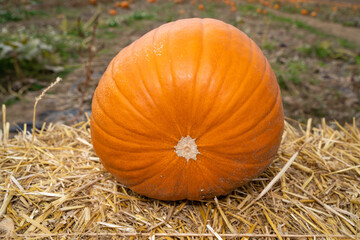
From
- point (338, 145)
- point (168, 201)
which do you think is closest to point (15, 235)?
point (168, 201)

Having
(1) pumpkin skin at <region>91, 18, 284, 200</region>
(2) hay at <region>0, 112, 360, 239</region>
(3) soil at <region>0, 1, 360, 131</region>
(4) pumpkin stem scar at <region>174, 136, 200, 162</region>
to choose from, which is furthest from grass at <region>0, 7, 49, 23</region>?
(4) pumpkin stem scar at <region>174, 136, 200, 162</region>

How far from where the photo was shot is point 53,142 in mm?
2861

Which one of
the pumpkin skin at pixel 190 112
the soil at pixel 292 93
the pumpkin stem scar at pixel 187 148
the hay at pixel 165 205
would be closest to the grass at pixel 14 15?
the soil at pixel 292 93

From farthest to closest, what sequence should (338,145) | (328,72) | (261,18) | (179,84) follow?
(261,18) < (328,72) < (338,145) < (179,84)

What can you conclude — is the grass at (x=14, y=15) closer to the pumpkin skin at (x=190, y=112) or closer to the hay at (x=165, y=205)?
the hay at (x=165, y=205)

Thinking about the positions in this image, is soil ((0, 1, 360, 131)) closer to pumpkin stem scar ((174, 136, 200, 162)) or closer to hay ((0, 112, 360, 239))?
hay ((0, 112, 360, 239))

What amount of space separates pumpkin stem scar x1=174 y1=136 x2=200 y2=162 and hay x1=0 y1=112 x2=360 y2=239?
45 cm

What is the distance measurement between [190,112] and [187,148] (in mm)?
227

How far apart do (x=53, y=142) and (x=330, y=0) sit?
22.3m

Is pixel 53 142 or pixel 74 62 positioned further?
pixel 74 62

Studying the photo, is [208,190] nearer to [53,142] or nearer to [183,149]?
[183,149]

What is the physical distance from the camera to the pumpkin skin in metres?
1.70

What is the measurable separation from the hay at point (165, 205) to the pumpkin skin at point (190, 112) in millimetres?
195

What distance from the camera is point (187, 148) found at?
1.73 metres
